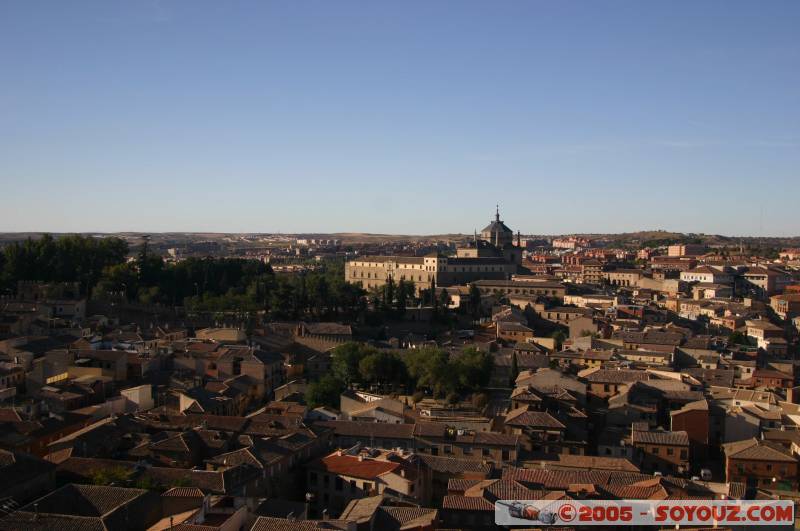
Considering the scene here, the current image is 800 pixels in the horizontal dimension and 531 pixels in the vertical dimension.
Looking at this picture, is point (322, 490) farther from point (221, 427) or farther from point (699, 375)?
point (699, 375)

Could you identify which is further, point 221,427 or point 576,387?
point 576,387

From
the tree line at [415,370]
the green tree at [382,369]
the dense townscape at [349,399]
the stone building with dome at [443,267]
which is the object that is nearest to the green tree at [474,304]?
the dense townscape at [349,399]

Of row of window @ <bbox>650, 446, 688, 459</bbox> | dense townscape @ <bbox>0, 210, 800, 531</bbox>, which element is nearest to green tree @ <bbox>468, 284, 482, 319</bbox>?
dense townscape @ <bbox>0, 210, 800, 531</bbox>

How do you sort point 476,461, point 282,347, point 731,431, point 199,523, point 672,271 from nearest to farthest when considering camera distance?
point 199,523
point 476,461
point 731,431
point 282,347
point 672,271

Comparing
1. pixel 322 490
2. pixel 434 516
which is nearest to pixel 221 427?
pixel 322 490

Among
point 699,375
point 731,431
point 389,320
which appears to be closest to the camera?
point 731,431

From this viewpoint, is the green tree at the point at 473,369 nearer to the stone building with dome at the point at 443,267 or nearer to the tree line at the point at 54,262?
the tree line at the point at 54,262
